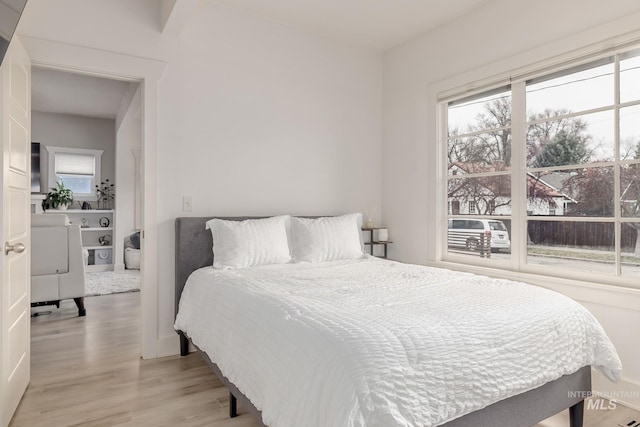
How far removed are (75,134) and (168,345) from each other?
5696 millimetres

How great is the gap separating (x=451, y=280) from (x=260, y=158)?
1885 mm

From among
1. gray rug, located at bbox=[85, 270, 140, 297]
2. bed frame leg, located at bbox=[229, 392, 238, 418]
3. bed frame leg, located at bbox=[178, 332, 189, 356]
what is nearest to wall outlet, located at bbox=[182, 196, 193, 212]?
bed frame leg, located at bbox=[178, 332, 189, 356]

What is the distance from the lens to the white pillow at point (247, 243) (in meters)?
2.84

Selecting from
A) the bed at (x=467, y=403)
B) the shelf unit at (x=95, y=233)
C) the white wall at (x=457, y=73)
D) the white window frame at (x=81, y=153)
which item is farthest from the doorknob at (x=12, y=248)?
the white window frame at (x=81, y=153)

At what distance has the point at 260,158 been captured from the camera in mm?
3404

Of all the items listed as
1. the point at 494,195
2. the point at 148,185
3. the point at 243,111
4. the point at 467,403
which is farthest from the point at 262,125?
the point at 467,403

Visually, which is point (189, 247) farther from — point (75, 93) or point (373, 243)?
point (75, 93)

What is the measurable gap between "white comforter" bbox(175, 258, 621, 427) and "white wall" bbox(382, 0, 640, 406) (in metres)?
0.99

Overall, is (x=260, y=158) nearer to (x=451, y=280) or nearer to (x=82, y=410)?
(x=451, y=280)

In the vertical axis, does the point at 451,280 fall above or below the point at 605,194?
below

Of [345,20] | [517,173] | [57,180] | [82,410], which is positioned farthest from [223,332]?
[57,180]

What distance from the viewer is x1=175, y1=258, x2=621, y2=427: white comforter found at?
1.23 metres

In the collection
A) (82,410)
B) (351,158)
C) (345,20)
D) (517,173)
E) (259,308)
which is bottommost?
(82,410)

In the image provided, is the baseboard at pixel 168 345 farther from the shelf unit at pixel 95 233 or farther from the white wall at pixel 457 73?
the shelf unit at pixel 95 233
